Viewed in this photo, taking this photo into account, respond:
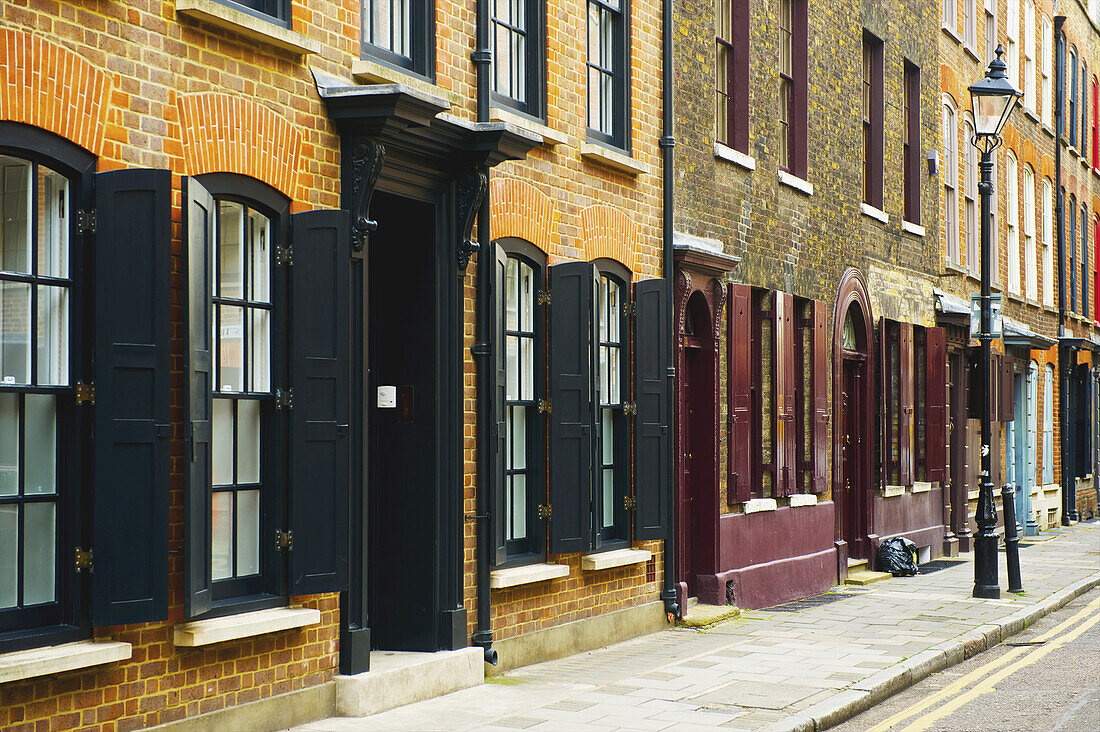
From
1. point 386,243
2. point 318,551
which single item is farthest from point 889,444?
point 318,551

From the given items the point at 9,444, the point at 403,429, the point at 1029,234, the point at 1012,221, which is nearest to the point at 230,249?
the point at 9,444

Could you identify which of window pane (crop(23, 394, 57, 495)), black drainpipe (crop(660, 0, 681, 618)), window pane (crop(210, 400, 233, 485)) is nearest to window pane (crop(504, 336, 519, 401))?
black drainpipe (crop(660, 0, 681, 618))

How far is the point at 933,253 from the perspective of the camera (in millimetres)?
21500

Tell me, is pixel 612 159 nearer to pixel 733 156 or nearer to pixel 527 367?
pixel 527 367

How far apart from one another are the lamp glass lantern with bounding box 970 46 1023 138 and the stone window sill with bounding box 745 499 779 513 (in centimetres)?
508

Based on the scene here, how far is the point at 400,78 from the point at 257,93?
1.52m

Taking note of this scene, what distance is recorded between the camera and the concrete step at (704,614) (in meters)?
13.0

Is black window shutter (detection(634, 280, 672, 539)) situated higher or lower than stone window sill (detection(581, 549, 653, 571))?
higher

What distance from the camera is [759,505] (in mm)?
14844

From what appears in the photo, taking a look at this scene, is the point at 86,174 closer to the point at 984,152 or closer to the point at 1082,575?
the point at 984,152

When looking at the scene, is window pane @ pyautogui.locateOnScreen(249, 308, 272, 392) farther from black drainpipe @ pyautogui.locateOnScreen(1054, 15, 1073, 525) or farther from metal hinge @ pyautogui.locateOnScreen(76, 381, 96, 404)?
black drainpipe @ pyautogui.locateOnScreen(1054, 15, 1073, 525)

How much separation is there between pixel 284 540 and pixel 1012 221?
2211 cm

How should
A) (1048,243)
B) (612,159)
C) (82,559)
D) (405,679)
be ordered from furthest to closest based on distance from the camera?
1. (1048,243)
2. (612,159)
3. (405,679)
4. (82,559)

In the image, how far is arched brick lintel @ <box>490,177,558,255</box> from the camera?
10336mm
